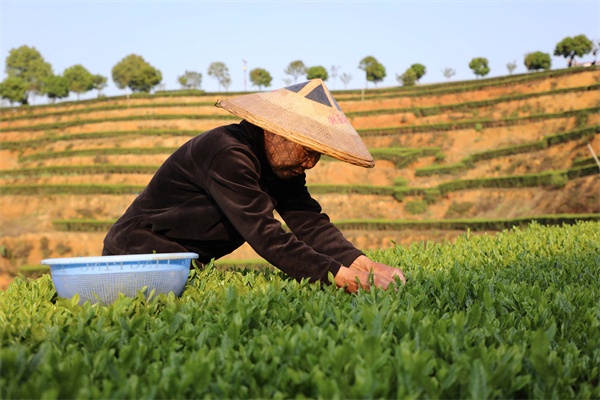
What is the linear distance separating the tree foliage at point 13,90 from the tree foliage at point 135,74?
10139 millimetres

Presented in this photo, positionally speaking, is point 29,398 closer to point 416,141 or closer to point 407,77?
point 416,141

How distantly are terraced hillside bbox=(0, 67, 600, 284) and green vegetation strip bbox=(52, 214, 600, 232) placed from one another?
1.9 inches

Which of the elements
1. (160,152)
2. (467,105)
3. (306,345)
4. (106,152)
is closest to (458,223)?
(467,105)

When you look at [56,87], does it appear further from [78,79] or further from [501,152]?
[501,152]

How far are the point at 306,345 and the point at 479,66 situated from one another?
63573mm

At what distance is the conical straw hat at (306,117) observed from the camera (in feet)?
10.6

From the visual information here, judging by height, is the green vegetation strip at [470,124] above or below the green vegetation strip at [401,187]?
above

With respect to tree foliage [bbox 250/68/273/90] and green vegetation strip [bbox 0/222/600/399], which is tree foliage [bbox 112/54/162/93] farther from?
green vegetation strip [bbox 0/222/600/399]

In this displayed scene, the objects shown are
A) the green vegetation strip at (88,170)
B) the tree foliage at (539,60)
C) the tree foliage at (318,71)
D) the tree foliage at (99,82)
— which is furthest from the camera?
the tree foliage at (99,82)

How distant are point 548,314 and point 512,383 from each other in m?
0.92

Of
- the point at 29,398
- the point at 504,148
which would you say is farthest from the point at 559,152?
the point at 29,398

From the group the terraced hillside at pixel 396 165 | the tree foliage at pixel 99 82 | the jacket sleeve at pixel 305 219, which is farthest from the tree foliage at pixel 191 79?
the jacket sleeve at pixel 305 219

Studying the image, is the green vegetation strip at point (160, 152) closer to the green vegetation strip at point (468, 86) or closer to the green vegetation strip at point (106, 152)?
the green vegetation strip at point (106, 152)

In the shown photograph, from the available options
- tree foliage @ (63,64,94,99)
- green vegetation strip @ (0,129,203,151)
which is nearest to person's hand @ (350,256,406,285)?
green vegetation strip @ (0,129,203,151)
